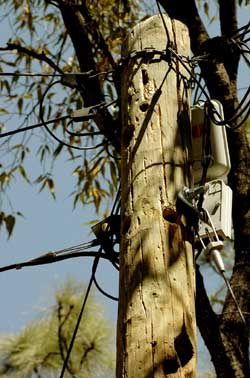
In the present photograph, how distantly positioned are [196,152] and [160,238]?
1.93 ft

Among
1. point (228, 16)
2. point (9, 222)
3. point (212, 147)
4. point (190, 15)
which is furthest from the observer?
point (9, 222)

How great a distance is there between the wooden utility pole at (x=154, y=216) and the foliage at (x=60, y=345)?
2.38m

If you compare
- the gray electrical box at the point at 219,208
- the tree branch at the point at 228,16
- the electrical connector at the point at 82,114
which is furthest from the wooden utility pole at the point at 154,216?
the tree branch at the point at 228,16

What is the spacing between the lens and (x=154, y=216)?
281 centimetres

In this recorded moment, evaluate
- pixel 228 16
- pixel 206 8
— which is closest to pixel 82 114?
pixel 228 16

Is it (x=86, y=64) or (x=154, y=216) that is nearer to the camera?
(x=154, y=216)

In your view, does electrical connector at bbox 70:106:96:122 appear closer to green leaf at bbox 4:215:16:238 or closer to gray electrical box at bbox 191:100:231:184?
gray electrical box at bbox 191:100:231:184

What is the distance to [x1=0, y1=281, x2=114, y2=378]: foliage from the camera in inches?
204

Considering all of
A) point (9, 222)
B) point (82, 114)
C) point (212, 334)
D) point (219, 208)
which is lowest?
point (212, 334)

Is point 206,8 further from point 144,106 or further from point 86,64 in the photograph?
point 144,106

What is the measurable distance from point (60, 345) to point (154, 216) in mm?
2572

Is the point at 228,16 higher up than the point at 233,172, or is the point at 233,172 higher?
the point at 228,16

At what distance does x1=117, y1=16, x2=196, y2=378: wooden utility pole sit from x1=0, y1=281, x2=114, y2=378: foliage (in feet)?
7.82

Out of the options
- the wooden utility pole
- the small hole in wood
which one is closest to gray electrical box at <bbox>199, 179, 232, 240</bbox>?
the wooden utility pole
